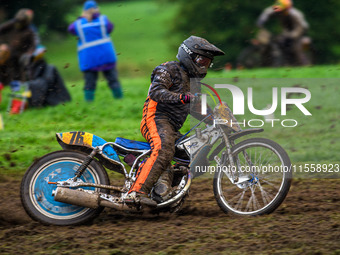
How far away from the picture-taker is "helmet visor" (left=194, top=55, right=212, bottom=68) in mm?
6262

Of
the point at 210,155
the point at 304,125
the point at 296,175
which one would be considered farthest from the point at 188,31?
the point at 210,155

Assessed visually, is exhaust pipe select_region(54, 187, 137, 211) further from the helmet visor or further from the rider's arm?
the helmet visor

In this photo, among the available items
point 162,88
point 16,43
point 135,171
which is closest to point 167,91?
point 162,88

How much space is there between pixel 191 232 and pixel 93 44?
24.3 ft

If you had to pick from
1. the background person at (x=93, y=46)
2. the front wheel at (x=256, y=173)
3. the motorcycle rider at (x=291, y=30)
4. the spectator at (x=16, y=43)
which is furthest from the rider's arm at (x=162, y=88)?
the motorcycle rider at (x=291, y=30)

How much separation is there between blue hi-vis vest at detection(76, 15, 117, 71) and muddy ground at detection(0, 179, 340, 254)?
582 centimetres

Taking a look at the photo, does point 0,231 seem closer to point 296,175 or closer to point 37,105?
point 296,175

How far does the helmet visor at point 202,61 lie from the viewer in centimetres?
626

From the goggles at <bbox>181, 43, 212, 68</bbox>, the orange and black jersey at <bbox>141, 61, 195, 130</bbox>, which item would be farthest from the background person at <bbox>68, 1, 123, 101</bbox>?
the goggles at <bbox>181, 43, 212, 68</bbox>

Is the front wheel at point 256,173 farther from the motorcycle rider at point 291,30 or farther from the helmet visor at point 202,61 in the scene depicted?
the motorcycle rider at point 291,30

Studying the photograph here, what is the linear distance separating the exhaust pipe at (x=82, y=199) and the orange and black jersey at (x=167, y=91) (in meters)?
0.94

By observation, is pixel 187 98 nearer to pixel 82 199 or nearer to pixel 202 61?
pixel 202 61

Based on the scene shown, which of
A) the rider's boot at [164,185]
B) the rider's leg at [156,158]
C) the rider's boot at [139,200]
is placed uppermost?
the rider's leg at [156,158]

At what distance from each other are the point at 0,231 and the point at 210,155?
2271 mm
